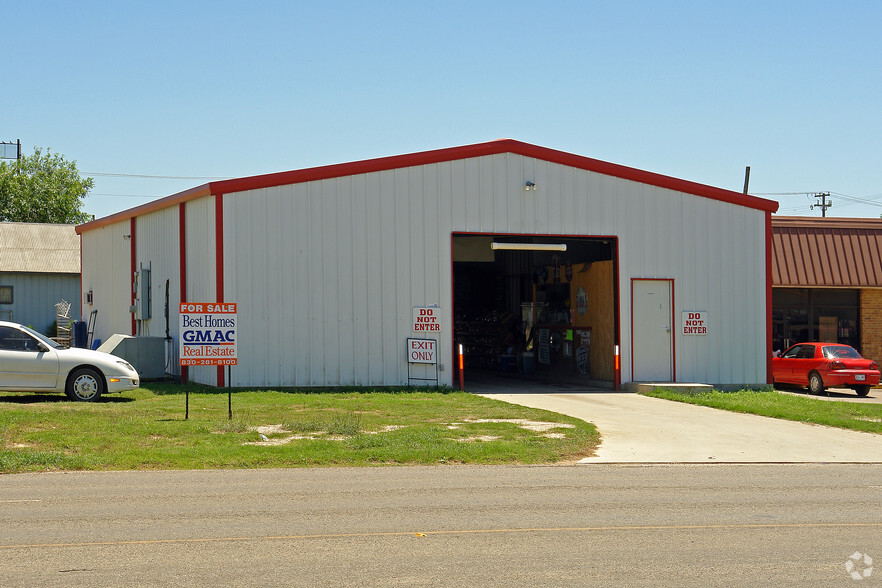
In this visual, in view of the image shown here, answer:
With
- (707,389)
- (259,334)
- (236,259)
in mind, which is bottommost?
(707,389)

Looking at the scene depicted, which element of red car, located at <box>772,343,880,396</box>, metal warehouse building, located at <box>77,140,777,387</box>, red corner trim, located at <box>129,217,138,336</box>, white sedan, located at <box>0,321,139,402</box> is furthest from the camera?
red corner trim, located at <box>129,217,138,336</box>

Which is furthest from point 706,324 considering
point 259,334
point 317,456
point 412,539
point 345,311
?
point 412,539

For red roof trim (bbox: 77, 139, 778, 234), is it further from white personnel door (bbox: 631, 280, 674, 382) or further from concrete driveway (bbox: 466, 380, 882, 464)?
concrete driveway (bbox: 466, 380, 882, 464)

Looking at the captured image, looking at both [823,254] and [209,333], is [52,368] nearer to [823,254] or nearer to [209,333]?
[209,333]

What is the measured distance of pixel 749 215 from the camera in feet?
84.2

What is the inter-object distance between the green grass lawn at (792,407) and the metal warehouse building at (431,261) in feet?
7.07

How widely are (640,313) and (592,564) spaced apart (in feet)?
58.6

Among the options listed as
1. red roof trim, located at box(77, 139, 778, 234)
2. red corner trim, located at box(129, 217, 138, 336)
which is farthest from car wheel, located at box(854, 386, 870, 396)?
red corner trim, located at box(129, 217, 138, 336)

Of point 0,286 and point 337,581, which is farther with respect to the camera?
point 0,286

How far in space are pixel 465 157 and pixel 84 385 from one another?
33.4 feet

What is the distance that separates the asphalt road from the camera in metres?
7.02

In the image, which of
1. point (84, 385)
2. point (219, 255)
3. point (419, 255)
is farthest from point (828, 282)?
point (84, 385)

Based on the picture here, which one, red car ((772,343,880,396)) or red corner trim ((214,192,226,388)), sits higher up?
red corner trim ((214,192,226,388))

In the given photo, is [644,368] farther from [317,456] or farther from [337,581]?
[337,581]
